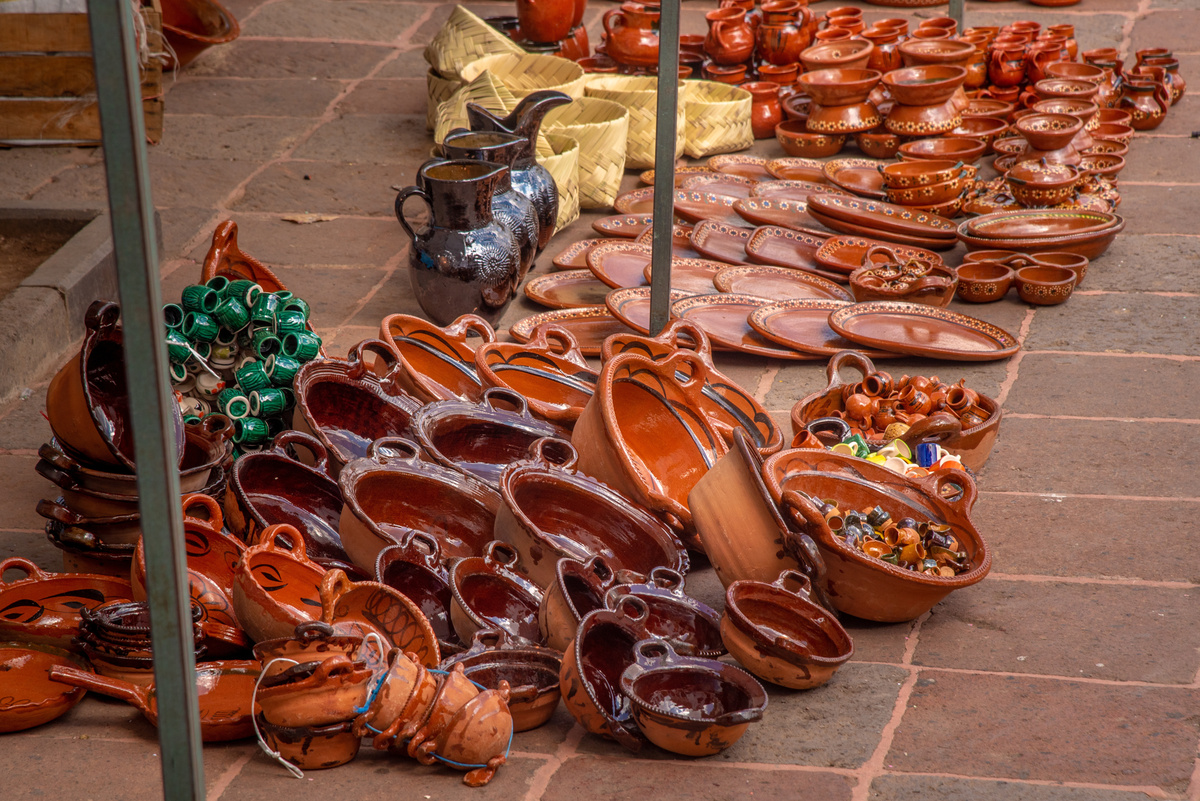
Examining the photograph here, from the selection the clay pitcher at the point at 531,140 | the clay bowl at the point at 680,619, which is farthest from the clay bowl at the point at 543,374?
the clay pitcher at the point at 531,140

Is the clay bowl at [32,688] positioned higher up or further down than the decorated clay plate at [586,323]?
higher up

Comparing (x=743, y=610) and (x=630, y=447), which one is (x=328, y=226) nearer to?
(x=630, y=447)

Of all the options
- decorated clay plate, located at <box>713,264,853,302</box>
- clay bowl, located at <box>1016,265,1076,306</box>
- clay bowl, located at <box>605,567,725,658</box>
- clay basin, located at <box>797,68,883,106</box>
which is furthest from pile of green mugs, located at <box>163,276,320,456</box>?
clay basin, located at <box>797,68,883,106</box>

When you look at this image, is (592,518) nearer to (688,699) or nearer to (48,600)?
(688,699)

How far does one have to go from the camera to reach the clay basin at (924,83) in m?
5.16

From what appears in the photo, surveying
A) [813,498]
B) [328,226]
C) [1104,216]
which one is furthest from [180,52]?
[813,498]

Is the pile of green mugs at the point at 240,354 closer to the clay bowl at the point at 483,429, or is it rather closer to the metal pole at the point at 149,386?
the clay bowl at the point at 483,429

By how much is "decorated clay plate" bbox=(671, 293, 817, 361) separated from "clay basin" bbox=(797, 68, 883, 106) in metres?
1.84

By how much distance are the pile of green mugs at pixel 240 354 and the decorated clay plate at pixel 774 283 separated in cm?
161

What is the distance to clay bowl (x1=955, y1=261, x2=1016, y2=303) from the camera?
4.02 m

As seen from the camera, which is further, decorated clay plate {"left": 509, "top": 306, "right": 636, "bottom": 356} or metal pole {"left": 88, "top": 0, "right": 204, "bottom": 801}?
decorated clay plate {"left": 509, "top": 306, "right": 636, "bottom": 356}

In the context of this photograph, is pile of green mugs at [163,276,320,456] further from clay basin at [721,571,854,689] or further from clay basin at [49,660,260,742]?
clay basin at [721,571,854,689]

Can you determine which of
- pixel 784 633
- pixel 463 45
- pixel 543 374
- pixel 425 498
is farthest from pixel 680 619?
pixel 463 45

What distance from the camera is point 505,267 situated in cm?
371
